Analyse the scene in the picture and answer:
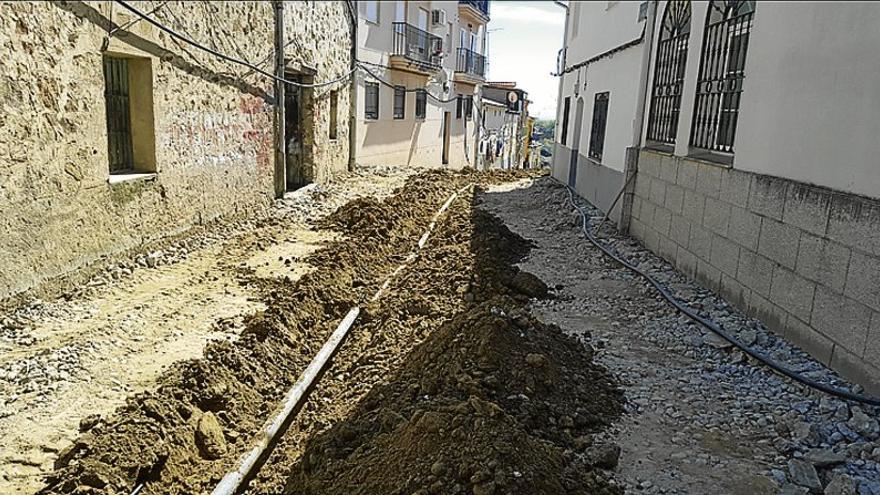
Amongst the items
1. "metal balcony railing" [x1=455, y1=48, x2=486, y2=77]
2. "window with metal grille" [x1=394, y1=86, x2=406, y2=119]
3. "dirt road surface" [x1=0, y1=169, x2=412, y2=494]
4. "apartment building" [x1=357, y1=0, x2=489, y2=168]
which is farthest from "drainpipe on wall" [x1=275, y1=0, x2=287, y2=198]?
"metal balcony railing" [x1=455, y1=48, x2=486, y2=77]

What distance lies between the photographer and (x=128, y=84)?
299 inches

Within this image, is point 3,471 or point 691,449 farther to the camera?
point 691,449

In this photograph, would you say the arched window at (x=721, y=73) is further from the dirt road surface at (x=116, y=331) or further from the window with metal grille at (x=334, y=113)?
the window with metal grille at (x=334, y=113)

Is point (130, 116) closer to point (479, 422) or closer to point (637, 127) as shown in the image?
point (479, 422)

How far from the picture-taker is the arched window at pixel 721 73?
7039 millimetres

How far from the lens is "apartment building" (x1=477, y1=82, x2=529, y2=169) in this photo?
37.8 m

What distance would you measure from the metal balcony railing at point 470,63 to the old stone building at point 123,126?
18.3 m

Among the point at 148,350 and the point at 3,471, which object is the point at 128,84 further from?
the point at 3,471

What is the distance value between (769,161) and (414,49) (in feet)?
57.5

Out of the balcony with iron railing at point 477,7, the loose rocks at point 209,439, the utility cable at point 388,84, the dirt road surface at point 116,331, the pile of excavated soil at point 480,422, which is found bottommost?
the loose rocks at point 209,439

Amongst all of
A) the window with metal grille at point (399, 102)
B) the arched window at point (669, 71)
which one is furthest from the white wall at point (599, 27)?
the window with metal grille at point (399, 102)

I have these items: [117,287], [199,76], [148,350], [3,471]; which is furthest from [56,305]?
[199,76]

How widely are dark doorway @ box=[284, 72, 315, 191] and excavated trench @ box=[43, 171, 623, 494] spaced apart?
7.15 metres

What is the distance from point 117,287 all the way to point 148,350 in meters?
1.79
